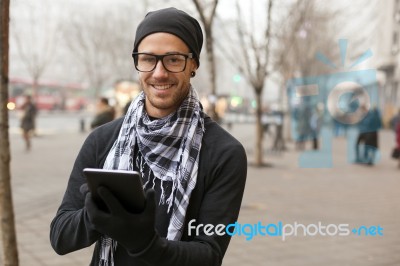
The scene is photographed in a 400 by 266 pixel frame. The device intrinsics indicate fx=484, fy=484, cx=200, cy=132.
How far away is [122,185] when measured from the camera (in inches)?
52.6

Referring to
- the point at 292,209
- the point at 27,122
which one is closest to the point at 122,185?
the point at 292,209

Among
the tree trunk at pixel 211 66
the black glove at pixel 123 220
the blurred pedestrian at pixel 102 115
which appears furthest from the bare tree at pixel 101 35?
the black glove at pixel 123 220

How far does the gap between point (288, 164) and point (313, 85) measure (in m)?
11.8

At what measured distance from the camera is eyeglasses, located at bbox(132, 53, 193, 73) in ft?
5.34

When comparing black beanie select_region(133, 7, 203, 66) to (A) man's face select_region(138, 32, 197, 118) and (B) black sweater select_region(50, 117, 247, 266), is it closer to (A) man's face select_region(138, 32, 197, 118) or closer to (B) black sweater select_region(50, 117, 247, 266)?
(A) man's face select_region(138, 32, 197, 118)

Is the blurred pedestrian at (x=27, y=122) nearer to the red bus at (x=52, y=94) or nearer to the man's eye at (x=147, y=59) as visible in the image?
the man's eye at (x=147, y=59)

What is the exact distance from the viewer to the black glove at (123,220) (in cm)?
136

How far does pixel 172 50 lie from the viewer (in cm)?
162

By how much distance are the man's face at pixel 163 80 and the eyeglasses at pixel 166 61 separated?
0.01m

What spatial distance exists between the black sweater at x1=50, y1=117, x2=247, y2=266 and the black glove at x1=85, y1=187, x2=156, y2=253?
0.13 metres

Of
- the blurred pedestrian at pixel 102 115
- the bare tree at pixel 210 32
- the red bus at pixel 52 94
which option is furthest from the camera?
the red bus at pixel 52 94

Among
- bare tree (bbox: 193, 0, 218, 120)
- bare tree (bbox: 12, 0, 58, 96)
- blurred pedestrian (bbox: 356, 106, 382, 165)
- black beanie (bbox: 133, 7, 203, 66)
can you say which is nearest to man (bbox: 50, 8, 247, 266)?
black beanie (bbox: 133, 7, 203, 66)

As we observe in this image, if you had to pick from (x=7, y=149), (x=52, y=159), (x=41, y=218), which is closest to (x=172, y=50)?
(x=7, y=149)

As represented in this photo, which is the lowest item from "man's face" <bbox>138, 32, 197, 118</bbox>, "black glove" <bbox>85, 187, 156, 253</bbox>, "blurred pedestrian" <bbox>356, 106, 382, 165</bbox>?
"blurred pedestrian" <bbox>356, 106, 382, 165</bbox>
